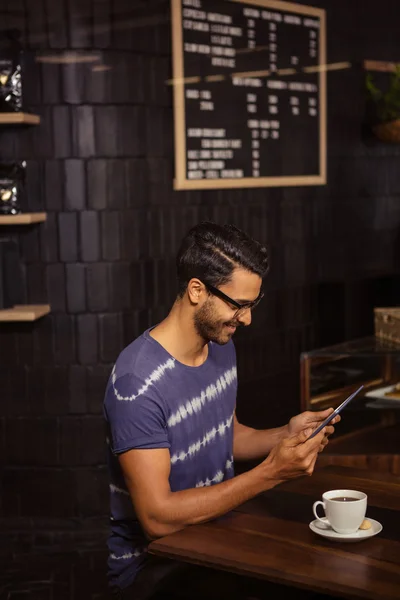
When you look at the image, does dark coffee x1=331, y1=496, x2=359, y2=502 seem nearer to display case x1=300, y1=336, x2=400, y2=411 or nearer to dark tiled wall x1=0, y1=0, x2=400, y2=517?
display case x1=300, y1=336, x2=400, y2=411

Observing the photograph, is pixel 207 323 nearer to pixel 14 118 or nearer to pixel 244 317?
pixel 244 317

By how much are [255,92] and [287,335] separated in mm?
1316

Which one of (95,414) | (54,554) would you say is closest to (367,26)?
(95,414)

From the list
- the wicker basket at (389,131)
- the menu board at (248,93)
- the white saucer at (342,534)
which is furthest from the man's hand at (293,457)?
the wicker basket at (389,131)

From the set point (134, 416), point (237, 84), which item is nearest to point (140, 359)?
point (134, 416)

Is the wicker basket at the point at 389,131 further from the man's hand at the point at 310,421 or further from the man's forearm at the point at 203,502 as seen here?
the man's forearm at the point at 203,502

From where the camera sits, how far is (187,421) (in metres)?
2.49

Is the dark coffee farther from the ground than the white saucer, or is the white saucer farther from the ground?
the dark coffee

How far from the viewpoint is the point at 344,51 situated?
556cm

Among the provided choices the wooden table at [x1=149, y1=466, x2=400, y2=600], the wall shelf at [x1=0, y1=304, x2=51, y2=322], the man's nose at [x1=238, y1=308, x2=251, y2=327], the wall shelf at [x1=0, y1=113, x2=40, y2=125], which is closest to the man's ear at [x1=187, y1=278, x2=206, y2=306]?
the man's nose at [x1=238, y1=308, x2=251, y2=327]

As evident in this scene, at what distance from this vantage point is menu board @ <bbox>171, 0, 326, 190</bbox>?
4727mm

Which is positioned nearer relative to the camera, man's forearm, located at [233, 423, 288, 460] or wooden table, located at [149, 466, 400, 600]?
wooden table, located at [149, 466, 400, 600]

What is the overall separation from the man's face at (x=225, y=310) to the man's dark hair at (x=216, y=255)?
20 mm

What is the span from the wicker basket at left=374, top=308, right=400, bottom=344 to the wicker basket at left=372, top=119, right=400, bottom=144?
6.30 ft
